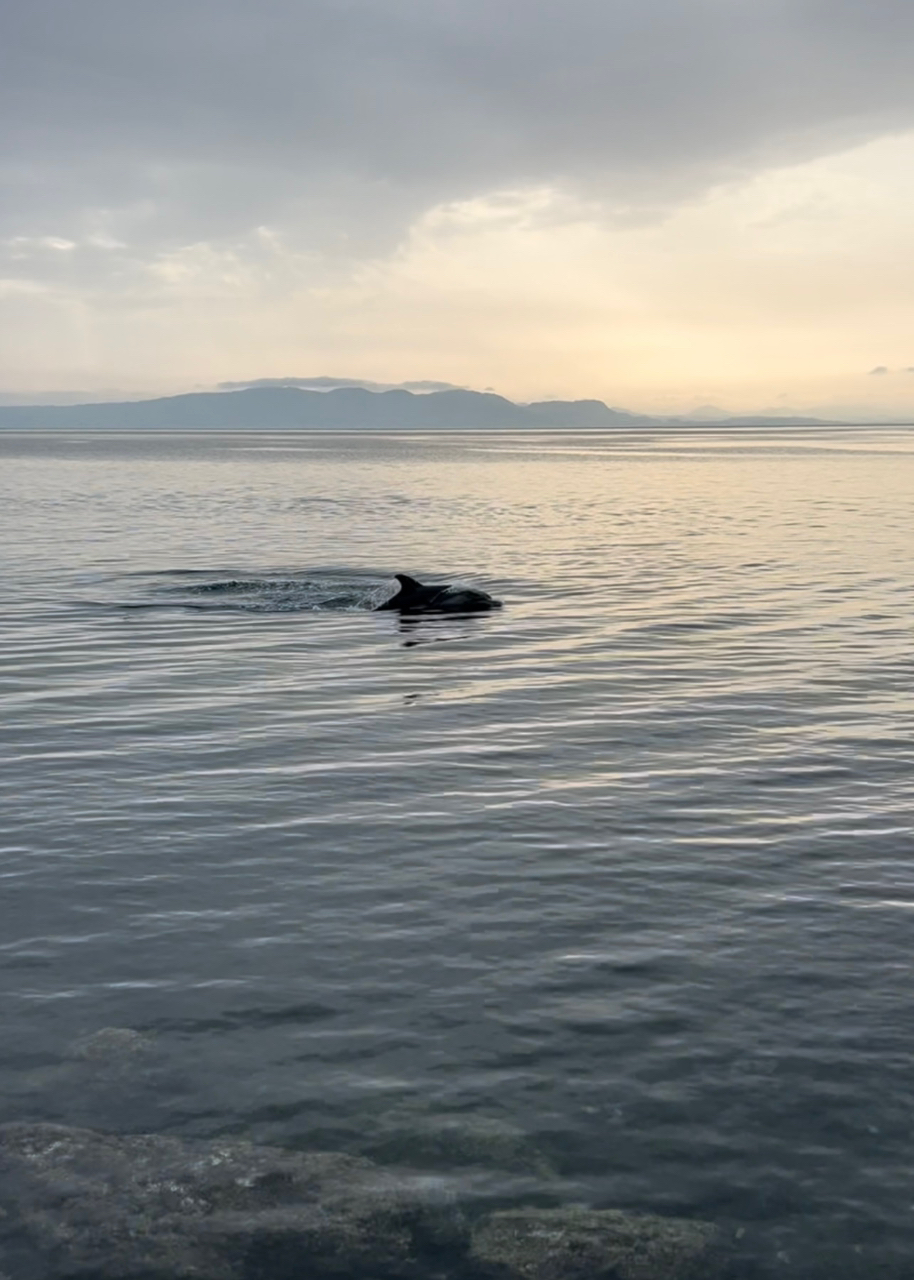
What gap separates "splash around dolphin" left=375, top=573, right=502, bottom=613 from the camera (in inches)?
1232

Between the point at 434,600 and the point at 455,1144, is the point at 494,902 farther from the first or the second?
the point at 434,600

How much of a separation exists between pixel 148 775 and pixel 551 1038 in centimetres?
865

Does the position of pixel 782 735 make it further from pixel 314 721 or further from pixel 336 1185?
pixel 336 1185

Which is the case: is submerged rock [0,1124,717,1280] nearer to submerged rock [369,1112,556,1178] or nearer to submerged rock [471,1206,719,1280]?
submerged rock [471,1206,719,1280]

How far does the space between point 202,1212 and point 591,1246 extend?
7.21 ft

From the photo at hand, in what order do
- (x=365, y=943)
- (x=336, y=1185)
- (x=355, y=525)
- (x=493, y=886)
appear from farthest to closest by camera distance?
(x=355, y=525) → (x=493, y=886) → (x=365, y=943) → (x=336, y=1185)

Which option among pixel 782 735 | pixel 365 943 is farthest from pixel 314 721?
pixel 365 943

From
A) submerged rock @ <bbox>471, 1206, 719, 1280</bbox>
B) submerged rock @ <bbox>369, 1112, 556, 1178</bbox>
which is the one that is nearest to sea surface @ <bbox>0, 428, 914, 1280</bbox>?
submerged rock @ <bbox>369, 1112, 556, 1178</bbox>

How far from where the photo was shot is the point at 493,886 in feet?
40.5

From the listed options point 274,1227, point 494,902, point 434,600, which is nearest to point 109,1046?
point 274,1227

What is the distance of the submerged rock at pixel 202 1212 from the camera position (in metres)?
6.88

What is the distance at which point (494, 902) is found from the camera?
39.1 feet

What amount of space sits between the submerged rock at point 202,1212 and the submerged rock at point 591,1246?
26 cm

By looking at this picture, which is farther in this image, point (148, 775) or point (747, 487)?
point (747, 487)
